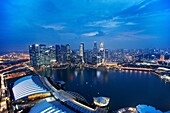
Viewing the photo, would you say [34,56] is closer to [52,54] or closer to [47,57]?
[47,57]

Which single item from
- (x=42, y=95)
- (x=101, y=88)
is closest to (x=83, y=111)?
(x=42, y=95)

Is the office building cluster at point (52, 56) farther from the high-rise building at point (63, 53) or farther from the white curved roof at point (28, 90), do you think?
the white curved roof at point (28, 90)

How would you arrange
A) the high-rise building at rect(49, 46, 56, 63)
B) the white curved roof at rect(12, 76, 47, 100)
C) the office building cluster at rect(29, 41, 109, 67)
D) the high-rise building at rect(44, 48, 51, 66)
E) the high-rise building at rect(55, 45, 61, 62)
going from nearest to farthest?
1. the white curved roof at rect(12, 76, 47, 100)
2. the office building cluster at rect(29, 41, 109, 67)
3. the high-rise building at rect(44, 48, 51, 66)
4. the high-rise building at rect(49, 46, 56, 63)
5. the high-rise building at rect(55, 45, 61, 62)

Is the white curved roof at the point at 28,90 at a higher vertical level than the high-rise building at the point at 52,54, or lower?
lower

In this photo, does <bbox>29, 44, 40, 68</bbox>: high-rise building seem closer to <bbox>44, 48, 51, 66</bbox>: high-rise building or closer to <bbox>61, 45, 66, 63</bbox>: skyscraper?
<bbox>44, 48, 51, 66</bbox>: high-rise building

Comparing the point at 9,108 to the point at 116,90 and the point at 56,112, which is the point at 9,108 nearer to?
the point at 56,112

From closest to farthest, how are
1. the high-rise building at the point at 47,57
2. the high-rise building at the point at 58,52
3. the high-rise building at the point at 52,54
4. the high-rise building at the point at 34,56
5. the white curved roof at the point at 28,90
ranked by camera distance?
the white curved roof at the point at 28,90, the high-rise building at the point at 34,56, the high-rise building at the point at 47,57, the high-rise building at the point at 52,54, the high-rise building at the point at 58,52

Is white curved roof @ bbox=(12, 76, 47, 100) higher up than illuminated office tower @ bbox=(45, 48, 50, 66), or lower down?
lower down

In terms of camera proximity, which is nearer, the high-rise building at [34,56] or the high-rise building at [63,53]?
the high-rise building at [34,56]

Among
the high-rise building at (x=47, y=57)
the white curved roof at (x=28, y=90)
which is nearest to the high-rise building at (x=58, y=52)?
the high-rise building at (x=47, y=57)

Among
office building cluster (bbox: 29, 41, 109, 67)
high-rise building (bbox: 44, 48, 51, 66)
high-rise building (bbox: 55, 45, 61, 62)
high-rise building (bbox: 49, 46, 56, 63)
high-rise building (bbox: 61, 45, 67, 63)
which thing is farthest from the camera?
high-rise building (bbox: 55, 45, 61, 62)

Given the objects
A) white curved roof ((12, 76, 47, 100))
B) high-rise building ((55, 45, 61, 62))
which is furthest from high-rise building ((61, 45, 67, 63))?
white curved roof ((12, 76, 47, 100))
